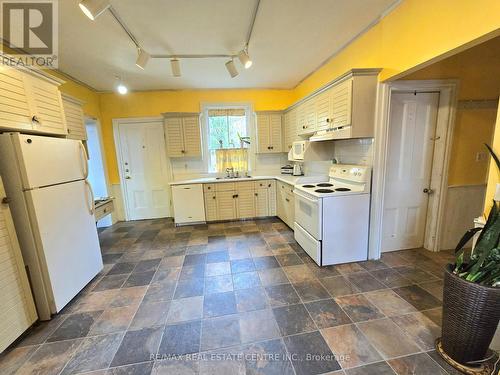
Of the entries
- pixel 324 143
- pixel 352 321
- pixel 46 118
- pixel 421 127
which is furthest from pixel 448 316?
pixel 46 118

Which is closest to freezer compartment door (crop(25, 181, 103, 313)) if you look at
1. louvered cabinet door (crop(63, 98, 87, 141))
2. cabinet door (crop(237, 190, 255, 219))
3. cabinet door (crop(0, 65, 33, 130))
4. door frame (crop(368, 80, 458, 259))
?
cabinet door (crop(0, 65, 33, 130))

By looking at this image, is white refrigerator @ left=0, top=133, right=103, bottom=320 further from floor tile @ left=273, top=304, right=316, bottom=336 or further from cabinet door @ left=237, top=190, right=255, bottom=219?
cabinet door @ left=237, top=190, right=255, bottom=219

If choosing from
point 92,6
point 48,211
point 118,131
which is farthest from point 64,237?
point 118,131

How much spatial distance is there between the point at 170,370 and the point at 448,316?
1839 millimetres

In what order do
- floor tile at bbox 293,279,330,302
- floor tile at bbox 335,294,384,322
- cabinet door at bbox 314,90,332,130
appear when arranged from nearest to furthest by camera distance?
floor tile at bbox 335,294,384,322
floor tile at bbox 293,279,330,302
cabinet door at bbox 314,90,332,130

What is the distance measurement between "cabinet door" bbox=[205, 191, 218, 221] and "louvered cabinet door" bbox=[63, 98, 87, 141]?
2.20 meters

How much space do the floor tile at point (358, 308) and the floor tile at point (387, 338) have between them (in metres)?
0.06

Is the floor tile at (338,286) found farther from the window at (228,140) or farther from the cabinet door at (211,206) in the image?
the window at (228,140)

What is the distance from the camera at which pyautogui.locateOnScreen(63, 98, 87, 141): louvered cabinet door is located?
9.71 ft

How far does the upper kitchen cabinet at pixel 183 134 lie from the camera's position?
419 cm

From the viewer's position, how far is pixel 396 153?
263cm

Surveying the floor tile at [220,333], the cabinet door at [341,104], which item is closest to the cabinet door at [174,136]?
the cabinet door at [341,104]

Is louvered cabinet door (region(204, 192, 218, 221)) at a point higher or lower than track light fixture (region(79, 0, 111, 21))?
lower

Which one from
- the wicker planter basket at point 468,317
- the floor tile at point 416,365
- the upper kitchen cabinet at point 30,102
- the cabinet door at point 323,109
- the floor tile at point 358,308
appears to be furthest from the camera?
the cabinet door at point 323,109
